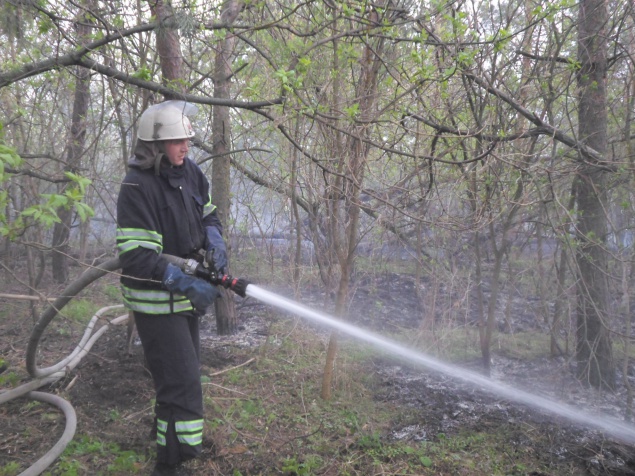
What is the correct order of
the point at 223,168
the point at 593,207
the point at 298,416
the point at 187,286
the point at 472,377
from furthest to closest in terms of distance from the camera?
the point at 223,168, the point at 472,377, the point at 593,207, the point at 298,416, the point at 187,286

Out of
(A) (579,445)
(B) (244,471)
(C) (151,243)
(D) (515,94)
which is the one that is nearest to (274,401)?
(B) (244,471)

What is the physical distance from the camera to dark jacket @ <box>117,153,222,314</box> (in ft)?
9.69

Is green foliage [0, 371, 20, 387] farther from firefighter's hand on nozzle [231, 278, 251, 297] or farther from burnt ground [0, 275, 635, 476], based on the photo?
firefighter's hand on nozzle [231, 278, 251, 297]

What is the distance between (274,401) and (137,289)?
1870 millimetres

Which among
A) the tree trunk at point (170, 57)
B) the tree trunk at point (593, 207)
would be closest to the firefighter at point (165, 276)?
the tree trunk at point (170, 57)

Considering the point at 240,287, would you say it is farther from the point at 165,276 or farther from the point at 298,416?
the point at 298,416

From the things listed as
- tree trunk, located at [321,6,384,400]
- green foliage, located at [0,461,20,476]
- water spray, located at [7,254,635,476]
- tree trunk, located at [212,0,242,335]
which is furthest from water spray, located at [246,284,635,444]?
green foliage, located at [0,461,20,476]

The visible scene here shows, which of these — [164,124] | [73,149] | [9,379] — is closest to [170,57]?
[164,124]

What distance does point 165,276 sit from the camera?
2945 mm

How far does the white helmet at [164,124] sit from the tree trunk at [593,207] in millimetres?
3631

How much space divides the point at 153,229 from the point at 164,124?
0.66 metres

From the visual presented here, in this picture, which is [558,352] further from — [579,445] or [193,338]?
[193,338]

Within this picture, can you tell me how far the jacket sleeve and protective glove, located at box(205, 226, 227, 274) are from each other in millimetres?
351

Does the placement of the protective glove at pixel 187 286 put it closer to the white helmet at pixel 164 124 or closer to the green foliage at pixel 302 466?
the white helmet at pixel 164 124
